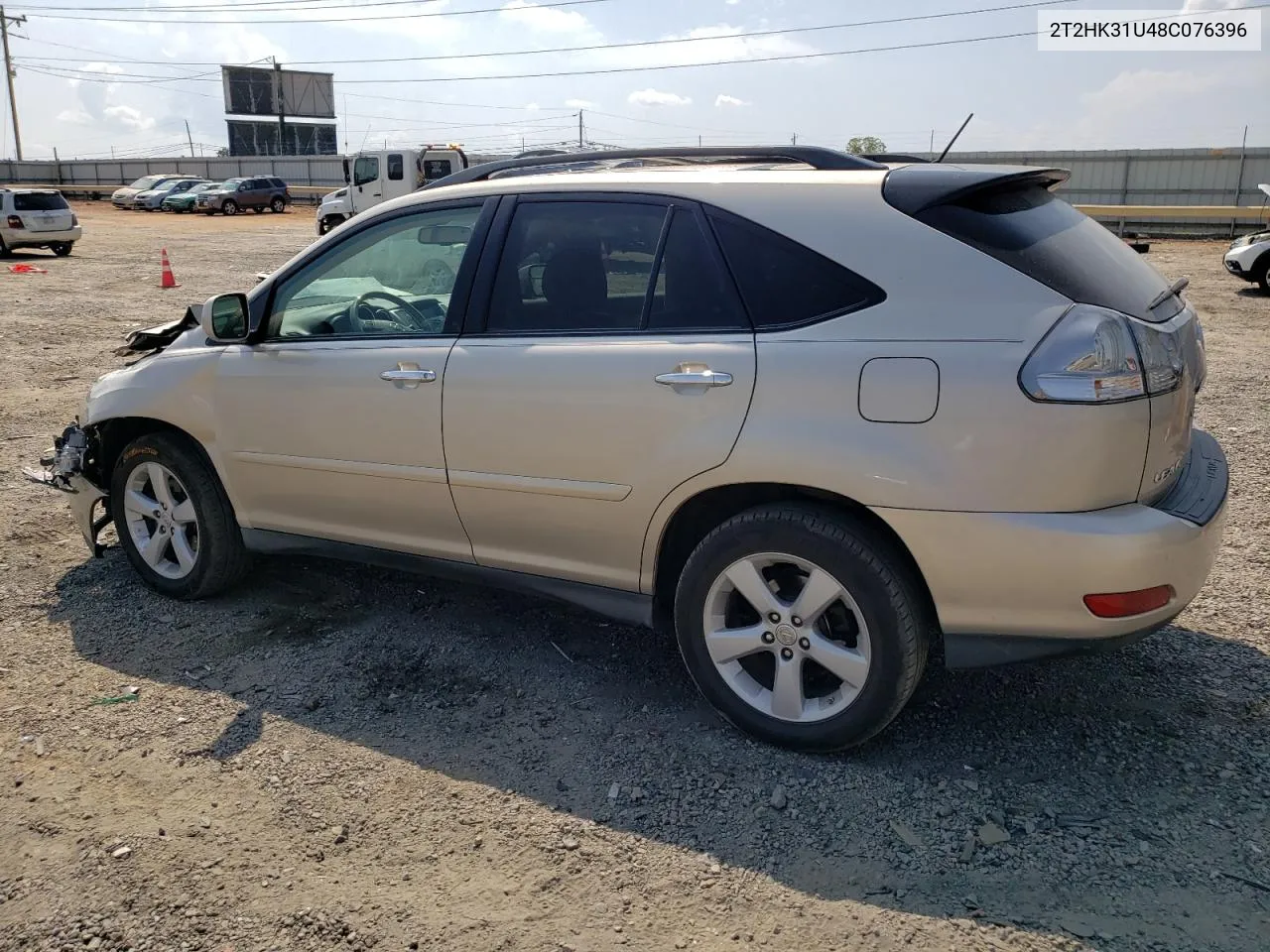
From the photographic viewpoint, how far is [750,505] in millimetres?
3252

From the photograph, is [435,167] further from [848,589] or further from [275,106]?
[275,106]

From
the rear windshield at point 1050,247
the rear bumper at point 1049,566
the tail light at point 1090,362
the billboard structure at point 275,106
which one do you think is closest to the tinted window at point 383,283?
the rear windshield at point 1050,247

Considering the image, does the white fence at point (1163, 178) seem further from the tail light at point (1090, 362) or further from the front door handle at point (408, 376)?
the front door handle at point (408, 376)

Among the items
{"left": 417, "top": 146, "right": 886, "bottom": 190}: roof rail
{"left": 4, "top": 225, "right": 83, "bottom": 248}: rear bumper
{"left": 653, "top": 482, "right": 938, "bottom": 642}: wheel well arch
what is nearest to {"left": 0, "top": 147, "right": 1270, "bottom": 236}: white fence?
{"left": 4, "top": 225, "right": 83, "bottom": 248}: rear bumper

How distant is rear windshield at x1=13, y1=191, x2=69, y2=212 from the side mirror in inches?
880

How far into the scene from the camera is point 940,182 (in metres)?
3.04

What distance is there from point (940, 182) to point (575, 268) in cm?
123

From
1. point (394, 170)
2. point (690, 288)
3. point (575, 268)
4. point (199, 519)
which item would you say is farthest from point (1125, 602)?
point (394, 170)

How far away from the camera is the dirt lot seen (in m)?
2.56

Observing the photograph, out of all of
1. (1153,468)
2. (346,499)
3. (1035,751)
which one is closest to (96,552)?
(346,499)

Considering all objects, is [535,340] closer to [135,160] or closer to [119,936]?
[119,936]

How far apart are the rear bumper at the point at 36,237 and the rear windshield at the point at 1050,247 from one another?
25266 mm

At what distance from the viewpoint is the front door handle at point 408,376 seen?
3652 mm

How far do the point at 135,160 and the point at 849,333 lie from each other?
73074mm
